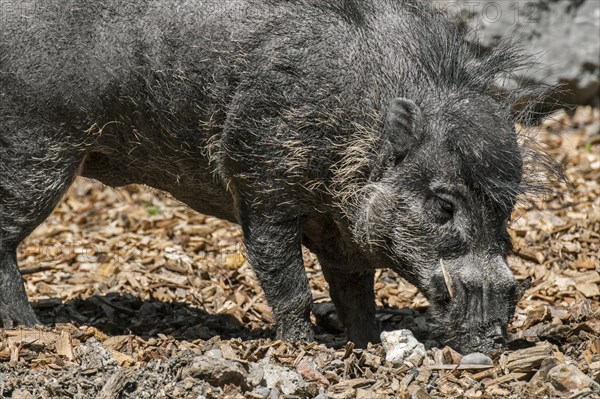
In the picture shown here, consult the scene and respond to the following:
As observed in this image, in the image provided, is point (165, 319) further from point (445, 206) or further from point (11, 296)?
point (445, 206)

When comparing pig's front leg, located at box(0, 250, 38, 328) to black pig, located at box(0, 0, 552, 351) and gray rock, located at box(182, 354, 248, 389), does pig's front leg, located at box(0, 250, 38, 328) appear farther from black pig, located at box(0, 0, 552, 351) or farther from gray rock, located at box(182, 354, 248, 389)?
gray rock, located at box(182, 354, 248, 389)

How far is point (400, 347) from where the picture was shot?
5.74 meters

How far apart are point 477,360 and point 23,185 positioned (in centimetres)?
304

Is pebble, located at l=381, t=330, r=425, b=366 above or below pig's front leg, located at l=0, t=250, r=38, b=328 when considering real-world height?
below

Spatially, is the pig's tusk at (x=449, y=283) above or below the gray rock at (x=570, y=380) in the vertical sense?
above

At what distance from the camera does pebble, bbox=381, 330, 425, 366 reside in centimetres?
569

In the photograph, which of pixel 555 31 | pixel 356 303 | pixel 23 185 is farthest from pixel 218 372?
pixel 555 31

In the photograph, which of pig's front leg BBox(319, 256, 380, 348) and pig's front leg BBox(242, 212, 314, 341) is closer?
pig's front leg BBox(242, 212, 314, 341)

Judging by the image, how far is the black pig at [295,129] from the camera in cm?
580

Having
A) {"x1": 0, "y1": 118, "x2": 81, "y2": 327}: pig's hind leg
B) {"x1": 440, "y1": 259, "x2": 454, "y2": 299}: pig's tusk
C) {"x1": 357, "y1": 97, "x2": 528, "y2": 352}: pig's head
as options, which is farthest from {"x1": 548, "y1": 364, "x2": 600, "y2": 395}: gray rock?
{"x1": 0, "y1": 118, "x2": 81, "y2": 327}: pig's hind leg

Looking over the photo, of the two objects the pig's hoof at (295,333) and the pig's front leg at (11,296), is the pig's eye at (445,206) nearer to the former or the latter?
the pig's hoof at (295,333)

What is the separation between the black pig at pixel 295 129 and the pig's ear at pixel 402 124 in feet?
0.04

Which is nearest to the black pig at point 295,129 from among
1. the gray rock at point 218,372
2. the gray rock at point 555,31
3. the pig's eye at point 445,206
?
the pig's eye at point 445,206

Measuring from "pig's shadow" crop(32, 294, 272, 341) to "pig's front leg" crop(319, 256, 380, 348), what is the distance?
24.1 inches
